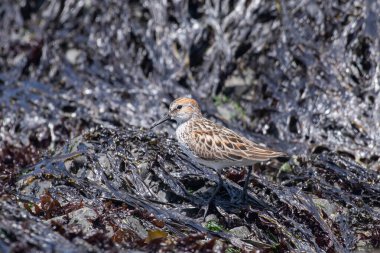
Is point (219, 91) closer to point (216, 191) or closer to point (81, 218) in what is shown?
point (216, 191)

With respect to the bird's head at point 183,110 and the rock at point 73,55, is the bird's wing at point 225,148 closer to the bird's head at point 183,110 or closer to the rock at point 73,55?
the bird's head at point 183,110

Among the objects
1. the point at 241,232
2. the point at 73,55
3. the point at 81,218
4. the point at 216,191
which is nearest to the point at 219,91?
the point at 73,55

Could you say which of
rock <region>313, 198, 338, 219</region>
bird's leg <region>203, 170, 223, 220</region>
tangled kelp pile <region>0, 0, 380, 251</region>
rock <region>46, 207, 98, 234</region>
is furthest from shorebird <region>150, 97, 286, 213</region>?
rock <region>46, 207, 98, 234</region>

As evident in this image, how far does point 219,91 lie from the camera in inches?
378

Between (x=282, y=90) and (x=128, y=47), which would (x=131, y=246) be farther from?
(x=128, y=47)

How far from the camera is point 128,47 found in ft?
32.4

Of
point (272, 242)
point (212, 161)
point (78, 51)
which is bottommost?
point (272, 242)

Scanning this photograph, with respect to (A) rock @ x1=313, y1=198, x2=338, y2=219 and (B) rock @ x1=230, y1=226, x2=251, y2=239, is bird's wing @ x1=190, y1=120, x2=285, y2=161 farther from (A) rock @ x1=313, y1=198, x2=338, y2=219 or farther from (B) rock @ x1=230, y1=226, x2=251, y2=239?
(A) rock @ x1=313, y1=198, x2=338, y2=219

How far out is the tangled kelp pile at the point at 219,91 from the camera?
660cm

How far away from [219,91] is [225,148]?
10.8 ft

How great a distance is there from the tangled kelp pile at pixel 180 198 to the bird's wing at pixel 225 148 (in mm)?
410

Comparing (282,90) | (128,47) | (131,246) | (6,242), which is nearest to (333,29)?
(282,90)

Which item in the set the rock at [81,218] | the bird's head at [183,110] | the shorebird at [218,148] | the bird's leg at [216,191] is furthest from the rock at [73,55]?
the rock at [81,218]

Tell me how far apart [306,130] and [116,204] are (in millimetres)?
3099
